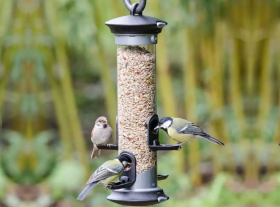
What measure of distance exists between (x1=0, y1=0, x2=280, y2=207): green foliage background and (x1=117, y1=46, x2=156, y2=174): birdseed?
197 cm

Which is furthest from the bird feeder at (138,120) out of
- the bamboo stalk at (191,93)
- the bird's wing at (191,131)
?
the bamboo stalk at (191,93)

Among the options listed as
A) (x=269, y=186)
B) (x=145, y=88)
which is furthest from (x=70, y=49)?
(x=145, y=88)

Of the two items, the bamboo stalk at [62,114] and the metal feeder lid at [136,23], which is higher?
the metal feeder lid at [136,23]

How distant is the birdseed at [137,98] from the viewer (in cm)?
397

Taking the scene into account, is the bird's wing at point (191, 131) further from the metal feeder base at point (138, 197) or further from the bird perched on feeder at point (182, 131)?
the metal feeder base at point (138, 197)

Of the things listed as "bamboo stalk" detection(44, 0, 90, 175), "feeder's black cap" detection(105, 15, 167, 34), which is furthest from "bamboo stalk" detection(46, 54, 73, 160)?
"feeder's black cap" detection(105, 15, 167, 34)

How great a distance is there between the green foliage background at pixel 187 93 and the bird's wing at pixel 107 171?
85.3 inches

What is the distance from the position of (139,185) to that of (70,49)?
497 centimetres

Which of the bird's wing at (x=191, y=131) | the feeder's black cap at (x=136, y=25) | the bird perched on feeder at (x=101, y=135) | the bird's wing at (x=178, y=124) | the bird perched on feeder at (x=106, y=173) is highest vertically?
the feeder's black cap at (x=136, y=25)

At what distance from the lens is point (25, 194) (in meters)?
5.98

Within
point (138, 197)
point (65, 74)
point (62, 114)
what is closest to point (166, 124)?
point (138, 197)

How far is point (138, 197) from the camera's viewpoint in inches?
152

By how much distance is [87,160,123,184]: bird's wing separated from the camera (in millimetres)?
3684

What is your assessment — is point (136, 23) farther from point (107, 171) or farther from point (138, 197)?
point (138, 197)
